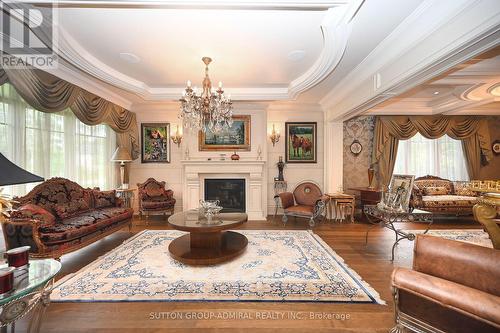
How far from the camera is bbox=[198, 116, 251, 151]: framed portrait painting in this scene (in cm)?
557

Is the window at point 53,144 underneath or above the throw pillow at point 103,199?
above

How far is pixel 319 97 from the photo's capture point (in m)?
5.12

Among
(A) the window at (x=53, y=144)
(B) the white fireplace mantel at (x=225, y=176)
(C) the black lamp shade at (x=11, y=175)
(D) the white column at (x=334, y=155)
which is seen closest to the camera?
(C) the black lamp shade at (x=11, y=175)

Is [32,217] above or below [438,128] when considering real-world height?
below

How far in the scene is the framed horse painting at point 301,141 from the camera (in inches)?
231

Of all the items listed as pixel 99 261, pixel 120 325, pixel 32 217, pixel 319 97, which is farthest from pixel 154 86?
pixel 120 325

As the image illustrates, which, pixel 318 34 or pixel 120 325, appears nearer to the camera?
pixel 120 325

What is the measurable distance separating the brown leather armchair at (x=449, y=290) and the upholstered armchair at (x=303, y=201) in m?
2.88

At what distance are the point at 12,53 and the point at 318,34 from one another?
423 cm

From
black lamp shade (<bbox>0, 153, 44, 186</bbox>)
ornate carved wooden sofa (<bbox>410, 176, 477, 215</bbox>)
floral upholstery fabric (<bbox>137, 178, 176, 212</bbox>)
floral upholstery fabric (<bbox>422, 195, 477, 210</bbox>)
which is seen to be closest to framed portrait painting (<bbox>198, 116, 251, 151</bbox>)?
floral upholstery fabric (<bbox>137, 178, 176, 212</bbox>)

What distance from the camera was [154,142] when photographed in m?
5.85

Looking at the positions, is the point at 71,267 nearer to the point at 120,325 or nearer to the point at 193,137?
the point at 120,325

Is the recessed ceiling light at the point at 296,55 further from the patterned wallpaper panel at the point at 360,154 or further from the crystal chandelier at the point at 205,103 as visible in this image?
the patterned wallpaper panel at the point at 360,154

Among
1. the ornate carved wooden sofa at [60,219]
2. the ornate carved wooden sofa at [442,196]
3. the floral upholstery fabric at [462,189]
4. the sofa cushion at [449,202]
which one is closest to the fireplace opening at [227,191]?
the ornate carved wooden sofa at [60,219]
